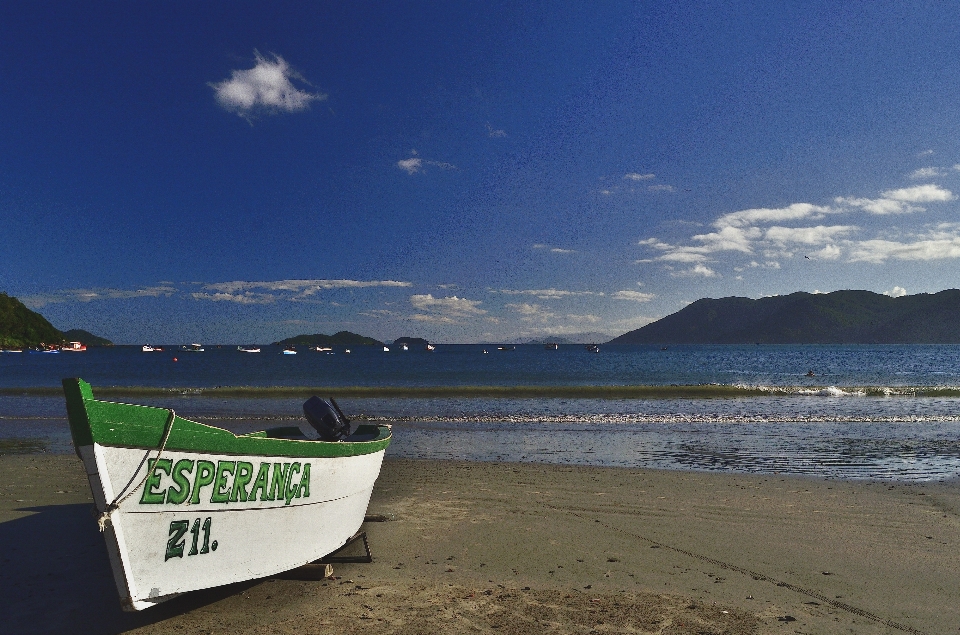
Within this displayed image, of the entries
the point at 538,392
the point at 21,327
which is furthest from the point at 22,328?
the point at 538,392

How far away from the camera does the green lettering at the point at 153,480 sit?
4484 millimetres

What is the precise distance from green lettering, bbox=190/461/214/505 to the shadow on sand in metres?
1.39

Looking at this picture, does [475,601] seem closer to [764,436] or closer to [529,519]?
[529,519]

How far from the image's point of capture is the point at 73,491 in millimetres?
11148

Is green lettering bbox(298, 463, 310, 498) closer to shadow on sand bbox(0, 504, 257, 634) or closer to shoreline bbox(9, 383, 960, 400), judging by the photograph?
shadow on sand bbox(0, 504, 257, 634)

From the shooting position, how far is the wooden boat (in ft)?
14.0

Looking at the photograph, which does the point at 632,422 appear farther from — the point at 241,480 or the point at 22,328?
the point at 22,328

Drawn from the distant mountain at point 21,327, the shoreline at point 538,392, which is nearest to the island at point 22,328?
the distant mountain at point 21,327

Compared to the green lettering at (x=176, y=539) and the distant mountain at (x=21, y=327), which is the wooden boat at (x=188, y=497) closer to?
the green lettering at (x=176, y=539)

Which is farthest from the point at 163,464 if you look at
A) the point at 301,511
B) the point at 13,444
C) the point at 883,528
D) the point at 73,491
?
the point at 13,444

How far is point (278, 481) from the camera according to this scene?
5.64 meters

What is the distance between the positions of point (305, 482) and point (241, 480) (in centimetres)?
96

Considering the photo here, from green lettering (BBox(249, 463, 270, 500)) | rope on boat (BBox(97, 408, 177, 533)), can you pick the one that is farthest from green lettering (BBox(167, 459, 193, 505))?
green lettering (BBox(249, 463, 270, 500))

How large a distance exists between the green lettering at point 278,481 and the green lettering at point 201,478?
725 mm
